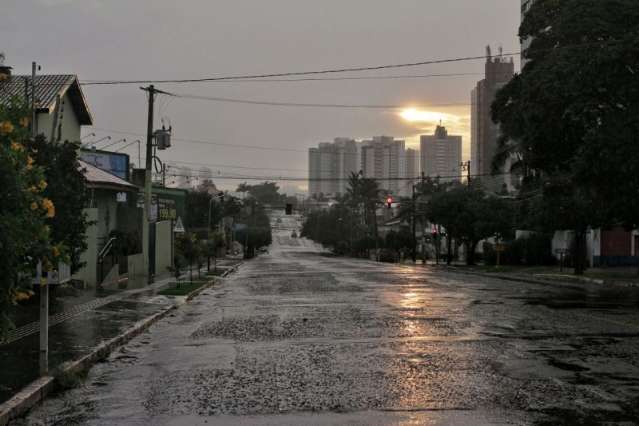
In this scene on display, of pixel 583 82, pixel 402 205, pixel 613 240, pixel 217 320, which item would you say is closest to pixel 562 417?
pixel 217 320

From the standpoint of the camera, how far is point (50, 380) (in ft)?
30.1

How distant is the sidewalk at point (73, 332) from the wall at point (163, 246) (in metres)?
17.9

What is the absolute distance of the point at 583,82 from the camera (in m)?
23.1

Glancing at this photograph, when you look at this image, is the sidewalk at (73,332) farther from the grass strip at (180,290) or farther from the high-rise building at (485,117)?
the high-rise building at (485,117)

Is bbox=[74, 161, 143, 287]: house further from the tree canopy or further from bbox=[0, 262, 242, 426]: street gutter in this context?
the tree canopy

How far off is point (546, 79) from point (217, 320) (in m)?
13.8

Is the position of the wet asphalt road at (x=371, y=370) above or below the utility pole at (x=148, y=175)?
below

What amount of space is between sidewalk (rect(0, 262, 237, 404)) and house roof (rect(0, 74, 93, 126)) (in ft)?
28.6

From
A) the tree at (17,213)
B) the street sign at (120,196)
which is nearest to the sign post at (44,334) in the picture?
the tree at (17,213)

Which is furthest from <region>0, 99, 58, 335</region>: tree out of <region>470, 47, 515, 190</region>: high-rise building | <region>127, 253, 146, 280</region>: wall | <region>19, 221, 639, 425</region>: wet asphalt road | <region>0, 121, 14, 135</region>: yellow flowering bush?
<region>470, 47, 515, 190</region>: high-rise building

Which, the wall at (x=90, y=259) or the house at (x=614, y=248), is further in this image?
the house at (x=614, y=248)

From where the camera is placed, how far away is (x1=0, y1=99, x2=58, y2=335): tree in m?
6.41

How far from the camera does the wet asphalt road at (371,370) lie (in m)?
7.74

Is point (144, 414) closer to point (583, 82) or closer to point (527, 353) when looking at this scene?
point (527, 353)
